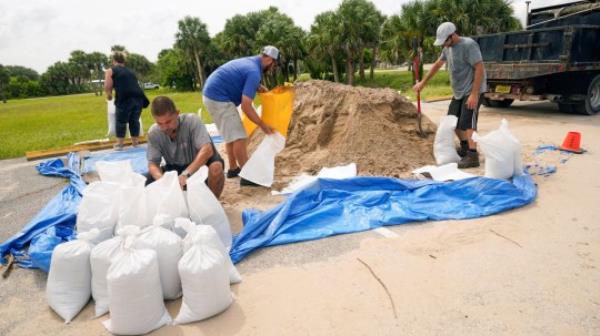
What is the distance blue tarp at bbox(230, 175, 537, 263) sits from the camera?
3072 mm

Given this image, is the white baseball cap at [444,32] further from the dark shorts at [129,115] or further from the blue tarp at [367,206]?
the dark shorts at [129,115]

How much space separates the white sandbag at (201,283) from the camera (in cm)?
201

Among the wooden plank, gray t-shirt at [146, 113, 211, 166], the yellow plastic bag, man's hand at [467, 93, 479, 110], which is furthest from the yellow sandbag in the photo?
the wooden plank

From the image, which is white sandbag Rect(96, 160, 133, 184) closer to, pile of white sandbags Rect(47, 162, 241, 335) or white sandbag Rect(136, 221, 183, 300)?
pile of white sandbags Rect(47, 162, 241, 335)

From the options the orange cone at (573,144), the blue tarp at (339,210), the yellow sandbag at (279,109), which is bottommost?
the blue tarp at (339,210)

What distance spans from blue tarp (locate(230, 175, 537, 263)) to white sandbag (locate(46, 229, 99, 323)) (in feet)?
3.07

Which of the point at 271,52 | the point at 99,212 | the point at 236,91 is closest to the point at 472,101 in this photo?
the point at 271,52

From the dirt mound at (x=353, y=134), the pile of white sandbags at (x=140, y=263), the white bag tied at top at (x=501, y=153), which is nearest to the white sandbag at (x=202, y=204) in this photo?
the pile of white sandbags at (x=140, y=263)

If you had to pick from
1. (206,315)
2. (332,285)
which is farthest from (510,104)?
(206,315)

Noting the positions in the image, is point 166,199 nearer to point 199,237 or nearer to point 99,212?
point 99,212

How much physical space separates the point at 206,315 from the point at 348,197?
1956mm

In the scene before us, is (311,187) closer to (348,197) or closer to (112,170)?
(348,197)

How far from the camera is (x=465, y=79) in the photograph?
4.50 meters

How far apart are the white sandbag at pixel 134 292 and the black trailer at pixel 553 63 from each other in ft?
25.4
